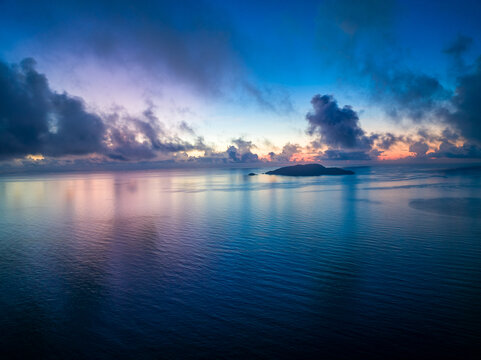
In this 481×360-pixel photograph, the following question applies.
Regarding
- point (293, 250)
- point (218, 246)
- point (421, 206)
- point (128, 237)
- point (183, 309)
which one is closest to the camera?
point (183, 309)

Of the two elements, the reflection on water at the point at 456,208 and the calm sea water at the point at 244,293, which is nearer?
the calm sea water at the point at 244,293

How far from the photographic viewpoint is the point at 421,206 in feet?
194

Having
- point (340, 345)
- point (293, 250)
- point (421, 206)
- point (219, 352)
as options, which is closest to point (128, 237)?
point (293, 250)

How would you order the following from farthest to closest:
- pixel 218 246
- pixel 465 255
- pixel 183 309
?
pixel 218 246
pixel 465 255
pixel 183 309

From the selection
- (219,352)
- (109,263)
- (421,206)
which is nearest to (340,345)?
(219,352)

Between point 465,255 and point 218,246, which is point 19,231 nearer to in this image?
point 218,246

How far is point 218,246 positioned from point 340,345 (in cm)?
1957

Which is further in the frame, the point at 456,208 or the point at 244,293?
the point at 456,208

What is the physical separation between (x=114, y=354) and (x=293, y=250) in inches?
785

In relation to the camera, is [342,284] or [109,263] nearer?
[342,284]

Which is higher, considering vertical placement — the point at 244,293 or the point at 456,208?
the point at 456,208

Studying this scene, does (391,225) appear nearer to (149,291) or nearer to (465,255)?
(465,255)

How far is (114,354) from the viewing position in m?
14.5

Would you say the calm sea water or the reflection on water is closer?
the calm sea water
